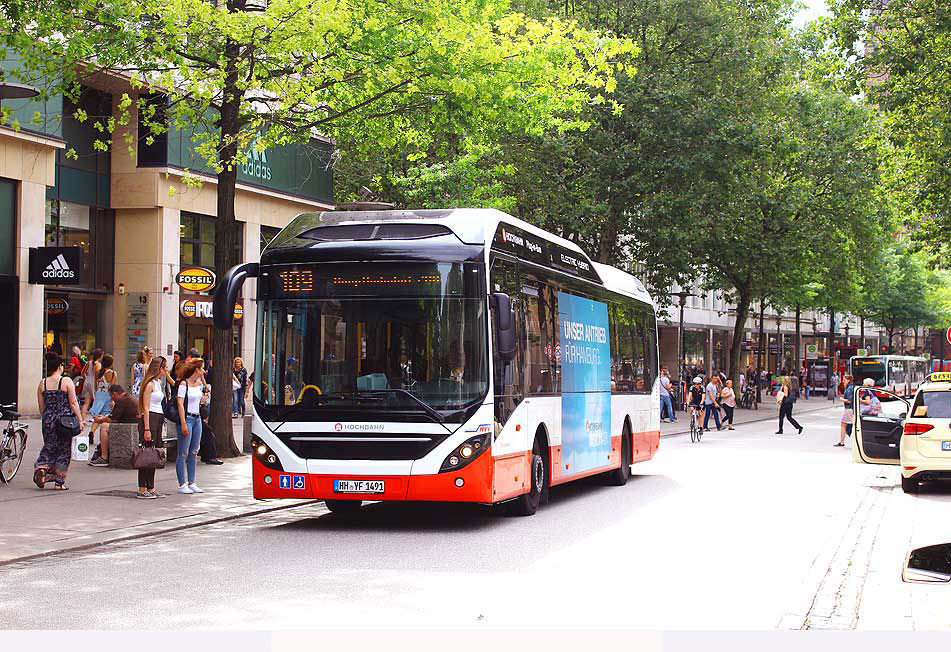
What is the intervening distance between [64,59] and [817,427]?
99.1 feet

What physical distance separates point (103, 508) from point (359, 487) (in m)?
3.76

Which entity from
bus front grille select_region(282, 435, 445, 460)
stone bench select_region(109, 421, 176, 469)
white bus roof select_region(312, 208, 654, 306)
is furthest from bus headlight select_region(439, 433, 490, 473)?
stone bench select_region(109, 421, 176, 469)

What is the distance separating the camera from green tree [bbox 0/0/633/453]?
18438 mm

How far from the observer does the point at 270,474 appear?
13.1 meters

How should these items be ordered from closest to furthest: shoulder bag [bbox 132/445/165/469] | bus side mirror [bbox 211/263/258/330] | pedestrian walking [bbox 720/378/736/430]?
1. bus side mirror [bbox 211/263/258/330]
2. shoulder bag [bbox 132/445/165/469]
3. pedestrian walking [bbox 720/378/736/430]

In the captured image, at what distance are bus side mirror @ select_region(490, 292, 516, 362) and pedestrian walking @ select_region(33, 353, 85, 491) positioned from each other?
6.33m

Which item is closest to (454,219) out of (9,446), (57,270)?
(9,446)

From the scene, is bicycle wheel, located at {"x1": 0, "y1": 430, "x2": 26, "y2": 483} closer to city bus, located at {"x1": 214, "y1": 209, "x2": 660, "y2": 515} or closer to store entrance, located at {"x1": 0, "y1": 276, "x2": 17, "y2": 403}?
city bus, located at {"x1": 214, "y1": 209, "x2": 660, "y2": 515}

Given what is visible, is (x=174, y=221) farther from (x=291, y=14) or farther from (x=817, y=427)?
(x=817, y=427)

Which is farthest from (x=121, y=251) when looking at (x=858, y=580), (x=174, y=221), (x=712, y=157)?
(x=858, y=580)

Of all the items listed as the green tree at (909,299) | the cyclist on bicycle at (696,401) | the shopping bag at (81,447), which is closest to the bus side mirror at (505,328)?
the shopping bag at (81,447)

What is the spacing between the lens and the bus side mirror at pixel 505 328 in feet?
41.1

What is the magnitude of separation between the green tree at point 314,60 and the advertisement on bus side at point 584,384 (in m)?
4.22

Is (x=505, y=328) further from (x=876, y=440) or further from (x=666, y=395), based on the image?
(x=666, y=395)
